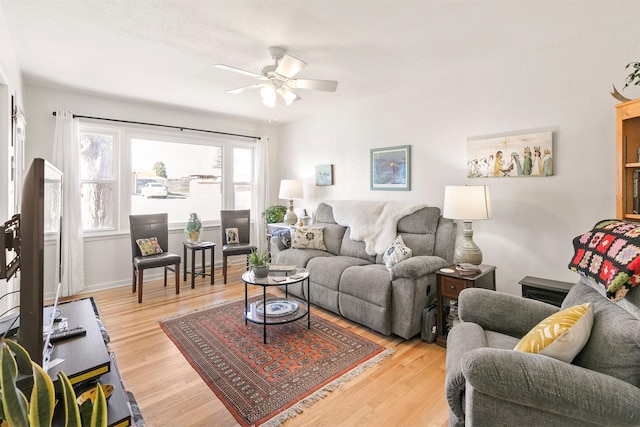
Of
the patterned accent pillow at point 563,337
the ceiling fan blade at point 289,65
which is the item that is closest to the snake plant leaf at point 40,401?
the patterned accent pillow at point 563,337

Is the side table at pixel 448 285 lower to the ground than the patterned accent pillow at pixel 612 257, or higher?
lower

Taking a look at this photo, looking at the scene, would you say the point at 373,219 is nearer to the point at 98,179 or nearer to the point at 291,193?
the point at 291,193

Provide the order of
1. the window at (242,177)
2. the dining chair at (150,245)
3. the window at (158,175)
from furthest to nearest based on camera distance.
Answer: the window at (242,177) → the window at (158,175) → the dining chair at (150,245)

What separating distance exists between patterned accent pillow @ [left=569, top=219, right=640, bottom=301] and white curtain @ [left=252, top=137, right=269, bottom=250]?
457 cm

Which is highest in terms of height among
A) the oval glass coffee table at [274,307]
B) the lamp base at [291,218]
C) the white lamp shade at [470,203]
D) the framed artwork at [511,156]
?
the framed artwork at [511,156]

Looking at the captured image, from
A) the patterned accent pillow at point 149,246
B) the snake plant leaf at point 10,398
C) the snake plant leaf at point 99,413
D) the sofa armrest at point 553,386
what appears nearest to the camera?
the snake plant leaf at point 10,398

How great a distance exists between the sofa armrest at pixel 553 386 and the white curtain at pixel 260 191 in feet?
15.4

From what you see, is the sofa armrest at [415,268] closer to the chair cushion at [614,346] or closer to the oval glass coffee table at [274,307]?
the oval glass coffee table at [274,307]

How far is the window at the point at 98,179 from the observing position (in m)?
4.16

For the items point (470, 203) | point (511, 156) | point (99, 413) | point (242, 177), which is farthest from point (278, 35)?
point (242, 177)

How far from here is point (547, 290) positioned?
97.5 inches

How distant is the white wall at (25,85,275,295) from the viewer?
3.75 metres

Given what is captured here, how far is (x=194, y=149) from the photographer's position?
5.05m

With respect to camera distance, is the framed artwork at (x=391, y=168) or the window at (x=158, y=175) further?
the window at (x=158, y=175)
